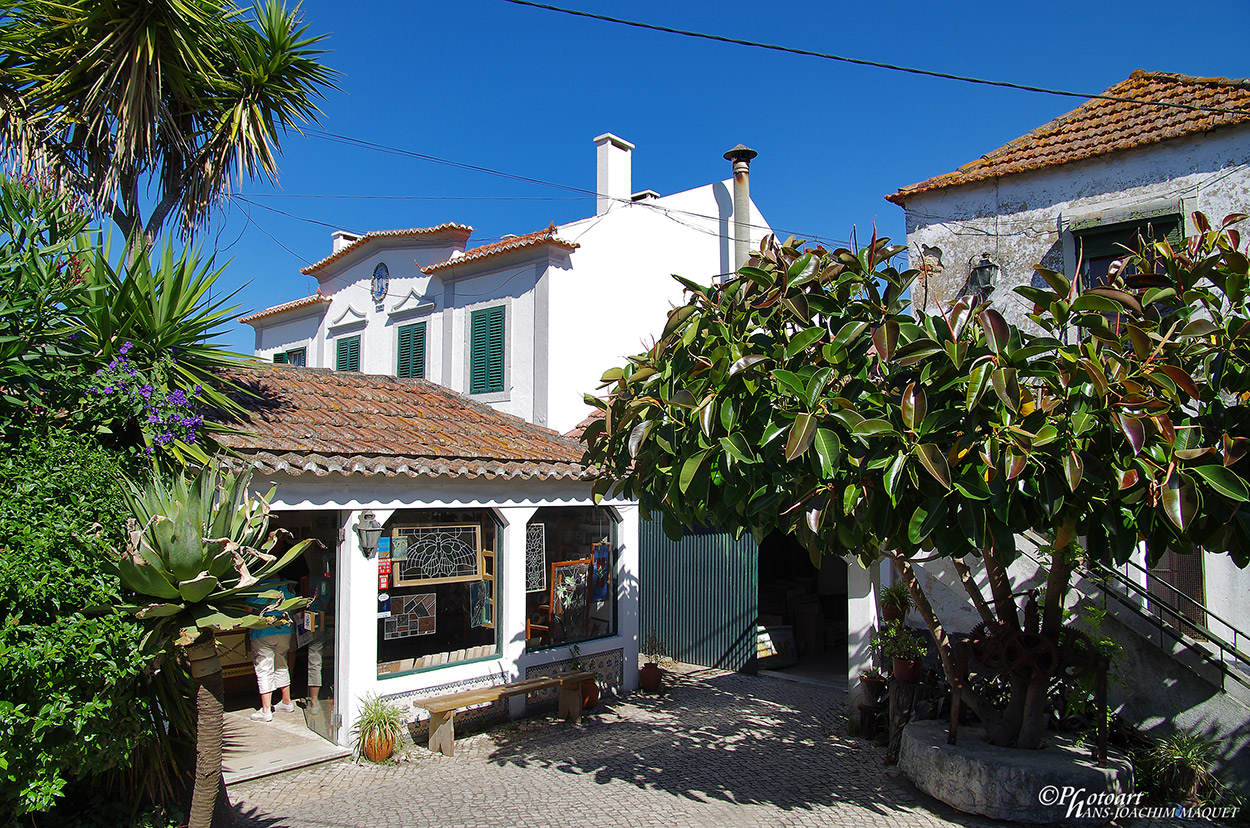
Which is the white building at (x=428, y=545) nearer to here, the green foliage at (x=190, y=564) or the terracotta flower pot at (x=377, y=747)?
the terracotta flower pot at (x=377, y=747)

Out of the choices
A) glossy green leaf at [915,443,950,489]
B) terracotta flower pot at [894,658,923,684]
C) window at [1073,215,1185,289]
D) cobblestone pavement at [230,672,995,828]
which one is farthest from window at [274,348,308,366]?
glossy green leaf at [915,443,950,489]

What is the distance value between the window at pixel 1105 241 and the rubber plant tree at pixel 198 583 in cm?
895

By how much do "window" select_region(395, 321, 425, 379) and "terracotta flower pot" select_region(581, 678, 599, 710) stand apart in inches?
305

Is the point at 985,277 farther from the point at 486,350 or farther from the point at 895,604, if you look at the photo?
the point at 486,350

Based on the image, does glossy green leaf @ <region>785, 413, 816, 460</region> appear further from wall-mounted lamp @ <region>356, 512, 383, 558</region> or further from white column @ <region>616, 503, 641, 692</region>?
white column @ <region>616, 503, 641, 692</region>

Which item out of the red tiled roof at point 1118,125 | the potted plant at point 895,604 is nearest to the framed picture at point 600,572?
the potted plant at point 895,604

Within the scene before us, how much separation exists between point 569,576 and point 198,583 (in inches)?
276

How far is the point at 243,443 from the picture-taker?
7344mm

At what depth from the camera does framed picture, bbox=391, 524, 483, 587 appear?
9078 millimetres

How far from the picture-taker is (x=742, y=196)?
54.2 ft

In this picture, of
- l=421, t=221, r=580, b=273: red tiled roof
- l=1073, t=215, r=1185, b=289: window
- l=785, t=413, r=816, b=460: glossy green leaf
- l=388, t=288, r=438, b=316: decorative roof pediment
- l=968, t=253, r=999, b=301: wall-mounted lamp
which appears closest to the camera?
l=785, t=413, r=816, b=460: glossy green leaf

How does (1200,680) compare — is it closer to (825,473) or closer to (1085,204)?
(1085,204)

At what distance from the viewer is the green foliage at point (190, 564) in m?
4.16

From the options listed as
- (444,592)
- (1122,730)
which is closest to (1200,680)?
(1122,730)
